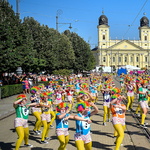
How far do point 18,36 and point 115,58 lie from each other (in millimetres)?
88340

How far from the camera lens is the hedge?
2052 centimetres

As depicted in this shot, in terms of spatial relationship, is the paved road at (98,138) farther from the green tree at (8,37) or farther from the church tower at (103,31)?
the church tower at (103,31)

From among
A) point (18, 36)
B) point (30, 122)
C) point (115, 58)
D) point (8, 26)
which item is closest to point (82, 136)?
point (30, 122)

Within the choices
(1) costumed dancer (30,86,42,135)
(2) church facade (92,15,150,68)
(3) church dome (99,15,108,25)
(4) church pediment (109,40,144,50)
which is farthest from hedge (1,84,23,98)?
(4) church pediment (109,40,144,50)

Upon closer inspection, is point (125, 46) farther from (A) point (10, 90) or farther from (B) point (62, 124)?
(B) point (62, 124)

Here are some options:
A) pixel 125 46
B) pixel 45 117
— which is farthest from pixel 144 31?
pixel 45 117

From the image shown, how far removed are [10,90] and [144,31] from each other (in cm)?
9820

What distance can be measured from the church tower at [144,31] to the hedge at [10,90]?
94491mm

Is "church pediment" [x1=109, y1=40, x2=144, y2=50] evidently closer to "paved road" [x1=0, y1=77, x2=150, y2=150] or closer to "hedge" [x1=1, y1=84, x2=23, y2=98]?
"hedge" [x1=1, y1=84, x2=23, y2=98]

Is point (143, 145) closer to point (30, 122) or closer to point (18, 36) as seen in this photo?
point (30, 122)

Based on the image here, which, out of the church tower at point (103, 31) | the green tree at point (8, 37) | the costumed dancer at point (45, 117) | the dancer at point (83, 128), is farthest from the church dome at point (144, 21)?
the dancer at point (83, 128)

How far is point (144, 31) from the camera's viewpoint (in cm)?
10869

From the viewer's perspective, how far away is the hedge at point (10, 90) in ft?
67.3

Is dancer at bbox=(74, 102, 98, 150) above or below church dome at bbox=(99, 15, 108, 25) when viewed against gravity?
below
